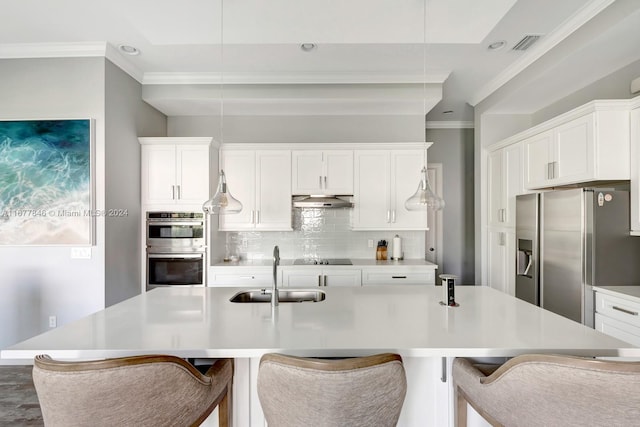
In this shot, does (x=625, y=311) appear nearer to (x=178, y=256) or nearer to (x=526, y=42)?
(x=526, y=42)

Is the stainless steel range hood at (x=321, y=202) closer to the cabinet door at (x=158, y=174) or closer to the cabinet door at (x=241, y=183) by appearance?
the cabinet door at (x=241, y=183)

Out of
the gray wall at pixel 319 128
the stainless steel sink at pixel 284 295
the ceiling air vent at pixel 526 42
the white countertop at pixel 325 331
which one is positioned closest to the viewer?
the white countertop at pixel 325 331

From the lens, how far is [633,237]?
90.3 inches

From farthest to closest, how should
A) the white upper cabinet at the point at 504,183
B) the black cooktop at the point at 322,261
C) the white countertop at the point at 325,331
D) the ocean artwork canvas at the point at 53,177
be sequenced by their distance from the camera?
the black cooktop at the point at 322,261
the white upper cabinet at the point at 504,183
the ocean artwork canvas at the point at 53,177
the white countertop at the point at 325,331

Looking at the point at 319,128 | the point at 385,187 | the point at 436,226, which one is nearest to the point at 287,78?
the point at 319,128

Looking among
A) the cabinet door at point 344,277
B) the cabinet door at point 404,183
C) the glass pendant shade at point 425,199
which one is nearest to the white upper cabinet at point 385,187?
the cabinet door at point 404,183

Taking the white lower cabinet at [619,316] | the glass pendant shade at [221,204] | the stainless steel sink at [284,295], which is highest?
the glass pendant shade at [221,204]

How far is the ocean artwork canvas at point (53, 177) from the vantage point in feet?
9.30

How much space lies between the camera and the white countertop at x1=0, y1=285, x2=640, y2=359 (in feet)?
4.00

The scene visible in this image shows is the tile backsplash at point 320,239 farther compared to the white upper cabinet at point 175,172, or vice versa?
the tile backsplash at point 320,239

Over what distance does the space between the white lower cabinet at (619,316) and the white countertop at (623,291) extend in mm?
18

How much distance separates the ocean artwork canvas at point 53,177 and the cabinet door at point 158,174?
25.7 inches

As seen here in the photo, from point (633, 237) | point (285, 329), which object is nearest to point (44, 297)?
point (285, 329)

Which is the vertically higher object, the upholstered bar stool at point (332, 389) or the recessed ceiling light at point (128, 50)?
the recessed ceiling light at point (128, 50)
